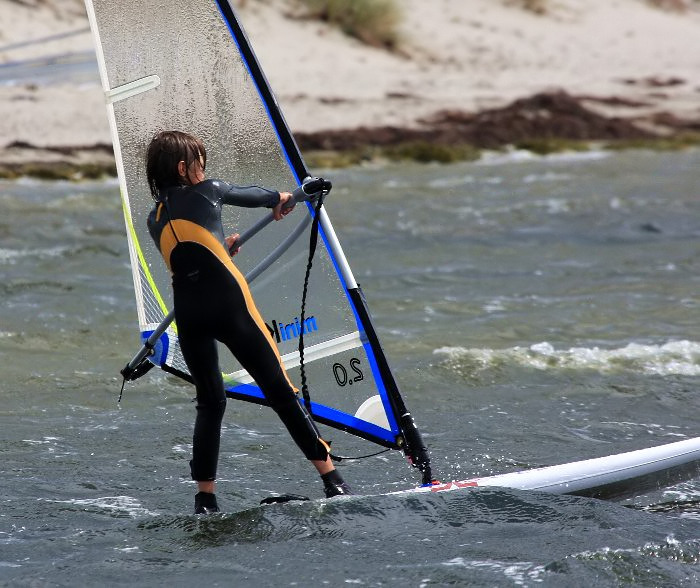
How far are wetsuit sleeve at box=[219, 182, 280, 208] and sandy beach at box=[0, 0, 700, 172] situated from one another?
12102mm

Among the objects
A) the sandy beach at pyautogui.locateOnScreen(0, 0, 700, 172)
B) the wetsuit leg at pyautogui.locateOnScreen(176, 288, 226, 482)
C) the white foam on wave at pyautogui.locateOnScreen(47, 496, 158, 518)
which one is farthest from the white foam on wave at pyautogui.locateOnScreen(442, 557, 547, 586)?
the sandy beach at pyautogui.locateOnScreen(0, 0, 700, 172)

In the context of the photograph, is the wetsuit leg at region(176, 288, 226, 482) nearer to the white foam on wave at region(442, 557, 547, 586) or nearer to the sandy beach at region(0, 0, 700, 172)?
the white foam on wave at region(442, 557, 547, 586)

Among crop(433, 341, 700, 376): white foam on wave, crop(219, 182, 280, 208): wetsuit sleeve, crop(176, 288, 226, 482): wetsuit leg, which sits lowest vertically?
crop(433, 341, 700, 376): white foam on wave

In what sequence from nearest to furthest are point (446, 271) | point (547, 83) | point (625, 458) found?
1. point (625, 458)
2. point (446, 271)
3. point (547, 83)

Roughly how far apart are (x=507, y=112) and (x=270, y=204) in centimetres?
1566

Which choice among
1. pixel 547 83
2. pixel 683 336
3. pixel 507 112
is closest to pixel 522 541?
pixel 683 336

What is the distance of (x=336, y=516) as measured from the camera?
13.4ft

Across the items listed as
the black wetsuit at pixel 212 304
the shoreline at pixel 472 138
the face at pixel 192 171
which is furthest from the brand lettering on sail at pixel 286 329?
the shoreline at pixel 472 138

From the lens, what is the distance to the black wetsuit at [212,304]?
12.6ft

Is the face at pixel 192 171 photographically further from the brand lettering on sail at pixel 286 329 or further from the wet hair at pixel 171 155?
the brand lettering on sail at pixel 286 329

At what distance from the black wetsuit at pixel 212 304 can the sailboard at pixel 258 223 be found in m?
0.31

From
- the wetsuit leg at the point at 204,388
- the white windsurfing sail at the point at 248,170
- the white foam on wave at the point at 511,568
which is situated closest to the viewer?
the white foam on wave at the point at 511,568

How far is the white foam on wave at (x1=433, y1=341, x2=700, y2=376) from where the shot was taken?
6555mm

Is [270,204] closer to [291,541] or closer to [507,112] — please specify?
[291,541]
